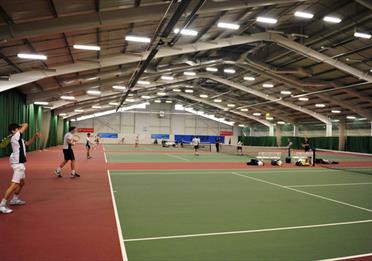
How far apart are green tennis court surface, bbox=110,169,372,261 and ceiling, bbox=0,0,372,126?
21.0 feet

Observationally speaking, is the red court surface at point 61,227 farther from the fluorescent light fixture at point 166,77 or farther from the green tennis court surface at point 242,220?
the fluorescent light fixture at point 166,77

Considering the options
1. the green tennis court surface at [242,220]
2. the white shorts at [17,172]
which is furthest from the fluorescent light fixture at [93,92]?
the white shorts at [17,172]

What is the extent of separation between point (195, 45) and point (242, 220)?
598 inches

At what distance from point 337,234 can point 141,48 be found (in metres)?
15.3

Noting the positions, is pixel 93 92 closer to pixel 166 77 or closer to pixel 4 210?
pixel 166 77

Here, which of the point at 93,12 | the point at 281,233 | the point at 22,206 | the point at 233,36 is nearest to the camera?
the point at 281,233

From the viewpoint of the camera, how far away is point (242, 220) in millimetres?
6016

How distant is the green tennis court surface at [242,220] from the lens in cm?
441

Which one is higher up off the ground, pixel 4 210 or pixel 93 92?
pixel 93 92

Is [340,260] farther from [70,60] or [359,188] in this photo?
[70,60]

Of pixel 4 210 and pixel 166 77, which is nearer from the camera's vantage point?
pixel 4 210

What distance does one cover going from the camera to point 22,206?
6.70m

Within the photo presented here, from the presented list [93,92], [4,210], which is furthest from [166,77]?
[4,210]

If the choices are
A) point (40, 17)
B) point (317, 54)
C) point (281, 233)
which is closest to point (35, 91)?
point (40, 17)
